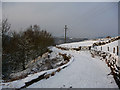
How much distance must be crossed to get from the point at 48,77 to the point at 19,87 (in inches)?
68.1

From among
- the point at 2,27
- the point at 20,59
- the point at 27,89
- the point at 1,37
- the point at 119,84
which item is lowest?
the point at 20,59

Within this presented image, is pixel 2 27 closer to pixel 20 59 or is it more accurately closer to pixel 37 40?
pixel 20 59

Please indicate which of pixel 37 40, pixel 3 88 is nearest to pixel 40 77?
pixel 3 88

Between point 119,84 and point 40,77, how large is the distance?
3.91 metres

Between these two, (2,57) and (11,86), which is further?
(2,57)

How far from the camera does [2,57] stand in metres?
12.2

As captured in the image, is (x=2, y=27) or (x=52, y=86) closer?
(x=52, y=86)

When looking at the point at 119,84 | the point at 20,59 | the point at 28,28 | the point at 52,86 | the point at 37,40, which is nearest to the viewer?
the point at 119,84

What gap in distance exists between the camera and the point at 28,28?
29.4 m

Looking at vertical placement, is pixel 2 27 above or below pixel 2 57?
above

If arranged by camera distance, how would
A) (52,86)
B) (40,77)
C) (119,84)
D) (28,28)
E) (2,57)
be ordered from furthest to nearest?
(28,28) → (2,57) → (40,77) → (52,86) → (119,84)

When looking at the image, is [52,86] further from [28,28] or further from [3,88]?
[28,28]

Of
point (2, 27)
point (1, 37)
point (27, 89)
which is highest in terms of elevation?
point (2, 27)

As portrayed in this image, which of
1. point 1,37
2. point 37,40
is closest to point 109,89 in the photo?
point 1,37
